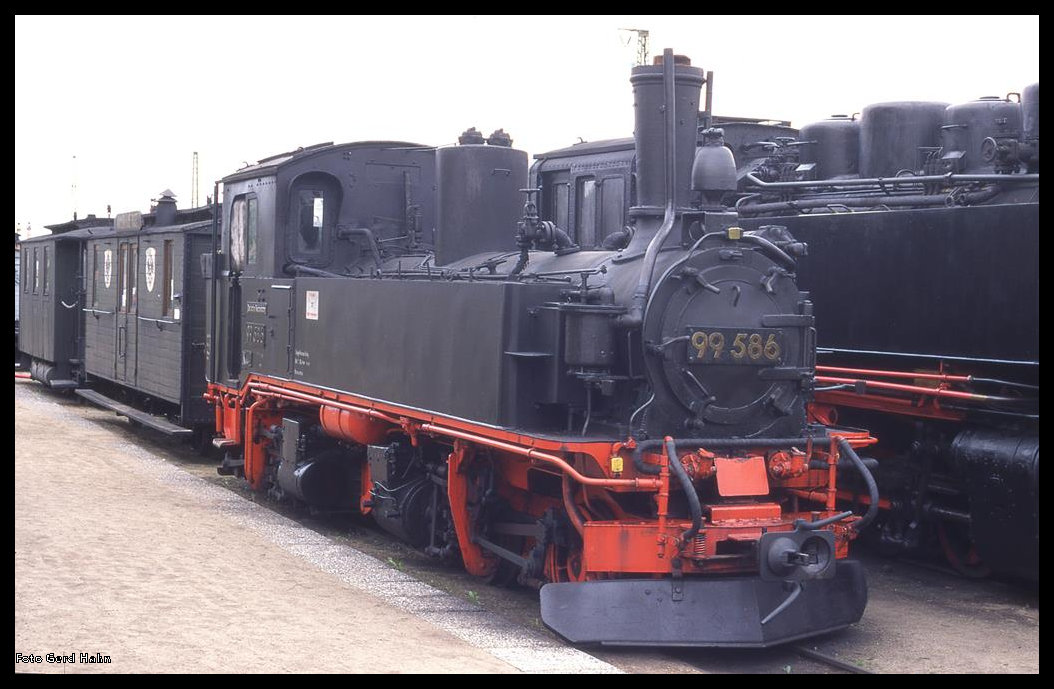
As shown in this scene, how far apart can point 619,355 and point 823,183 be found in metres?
3.14

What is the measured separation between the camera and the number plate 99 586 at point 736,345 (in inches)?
261

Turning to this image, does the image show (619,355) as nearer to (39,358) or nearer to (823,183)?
(823,183)

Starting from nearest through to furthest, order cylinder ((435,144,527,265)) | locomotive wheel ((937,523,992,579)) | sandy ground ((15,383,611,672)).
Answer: sandy ground ((15,383,611,672)) → locomotive wheel ((937,523,992,579)) → cylinder ((435,144,527,265))

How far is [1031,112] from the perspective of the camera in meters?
8.13

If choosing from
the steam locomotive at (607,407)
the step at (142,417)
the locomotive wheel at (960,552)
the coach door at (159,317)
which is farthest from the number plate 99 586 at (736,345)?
the coach door at (159,317)

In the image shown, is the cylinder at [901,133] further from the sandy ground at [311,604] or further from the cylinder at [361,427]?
the cylinder at [361,427]

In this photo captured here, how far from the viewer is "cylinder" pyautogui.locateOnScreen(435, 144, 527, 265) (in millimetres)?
8562

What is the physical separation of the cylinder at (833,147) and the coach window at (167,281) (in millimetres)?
7037

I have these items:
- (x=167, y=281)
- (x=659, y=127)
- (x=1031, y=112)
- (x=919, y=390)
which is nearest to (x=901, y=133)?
(x=1031, y=112)

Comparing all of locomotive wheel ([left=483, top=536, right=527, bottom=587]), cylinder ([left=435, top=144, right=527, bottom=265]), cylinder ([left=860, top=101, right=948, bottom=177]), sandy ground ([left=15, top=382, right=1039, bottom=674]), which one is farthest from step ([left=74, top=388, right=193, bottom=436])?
cylinder ([left=860, top=101, right=948, bottom=177])

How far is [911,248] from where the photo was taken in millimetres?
8414

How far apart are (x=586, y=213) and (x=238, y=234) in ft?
9.99

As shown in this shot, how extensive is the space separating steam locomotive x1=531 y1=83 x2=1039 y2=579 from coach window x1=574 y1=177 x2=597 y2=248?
156cm

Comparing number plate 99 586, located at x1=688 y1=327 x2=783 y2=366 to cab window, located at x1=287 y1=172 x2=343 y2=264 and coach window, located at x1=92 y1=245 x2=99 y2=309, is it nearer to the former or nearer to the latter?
cab window, located at x1=287 y1=172 x2=343 y2=264
